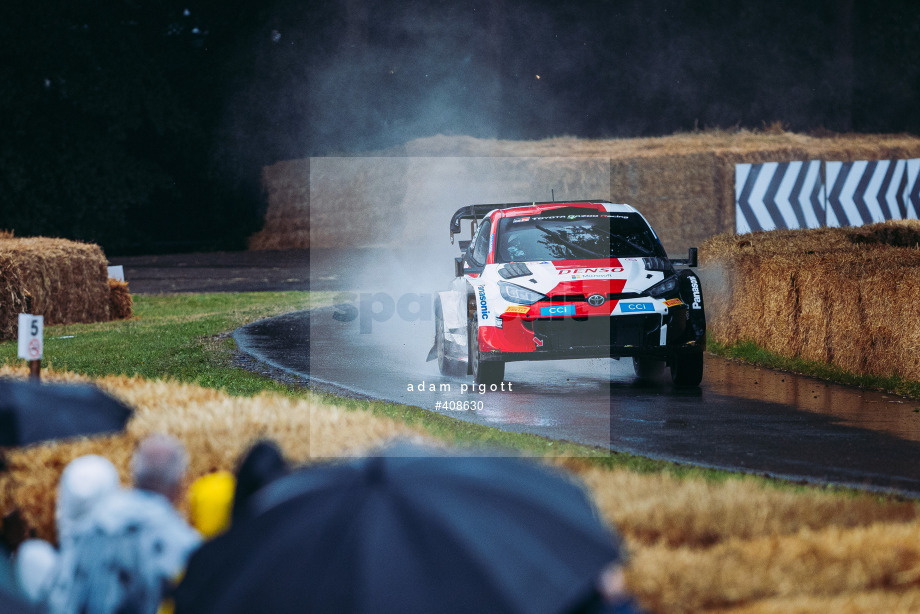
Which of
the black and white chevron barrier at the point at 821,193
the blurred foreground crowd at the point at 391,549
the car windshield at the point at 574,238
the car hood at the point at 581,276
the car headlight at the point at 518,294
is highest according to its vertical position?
the black and white chevron barrier at the point at 821,193

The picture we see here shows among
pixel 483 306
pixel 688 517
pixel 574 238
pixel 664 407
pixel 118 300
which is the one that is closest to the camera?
pixel 688 517

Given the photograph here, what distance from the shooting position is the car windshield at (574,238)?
38.5ft

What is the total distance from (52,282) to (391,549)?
18.8 metres

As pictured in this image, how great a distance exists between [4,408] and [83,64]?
127 feet

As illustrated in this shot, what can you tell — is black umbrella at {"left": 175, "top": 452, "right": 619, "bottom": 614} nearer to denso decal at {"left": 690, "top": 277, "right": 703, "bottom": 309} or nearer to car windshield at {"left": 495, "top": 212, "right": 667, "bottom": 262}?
denso decal at {"left": 690, "top": 277, "right": 703, "bottom": 309}

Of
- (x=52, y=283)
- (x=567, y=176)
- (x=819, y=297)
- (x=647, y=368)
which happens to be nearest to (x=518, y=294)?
(x=647, y=368)

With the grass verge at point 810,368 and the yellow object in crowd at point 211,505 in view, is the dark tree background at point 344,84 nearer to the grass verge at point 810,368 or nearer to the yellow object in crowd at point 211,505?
the grass verge at point 810,368

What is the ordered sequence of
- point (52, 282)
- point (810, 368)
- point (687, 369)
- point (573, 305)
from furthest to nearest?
point (52, 282), point (810, 368), point (687, 369), point (573, 305)

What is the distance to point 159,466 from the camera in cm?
368

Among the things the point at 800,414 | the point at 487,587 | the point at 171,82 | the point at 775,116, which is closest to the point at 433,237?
the point at 171,82

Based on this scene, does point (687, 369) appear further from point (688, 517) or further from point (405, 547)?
point (405, 547)

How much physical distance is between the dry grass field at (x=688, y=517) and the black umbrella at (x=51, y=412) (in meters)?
0.48

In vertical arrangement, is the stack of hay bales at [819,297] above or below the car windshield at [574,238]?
below

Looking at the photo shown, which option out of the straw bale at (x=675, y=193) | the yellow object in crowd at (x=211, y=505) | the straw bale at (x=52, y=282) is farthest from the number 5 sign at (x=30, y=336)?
the straw bale at (x=675, y=193)
